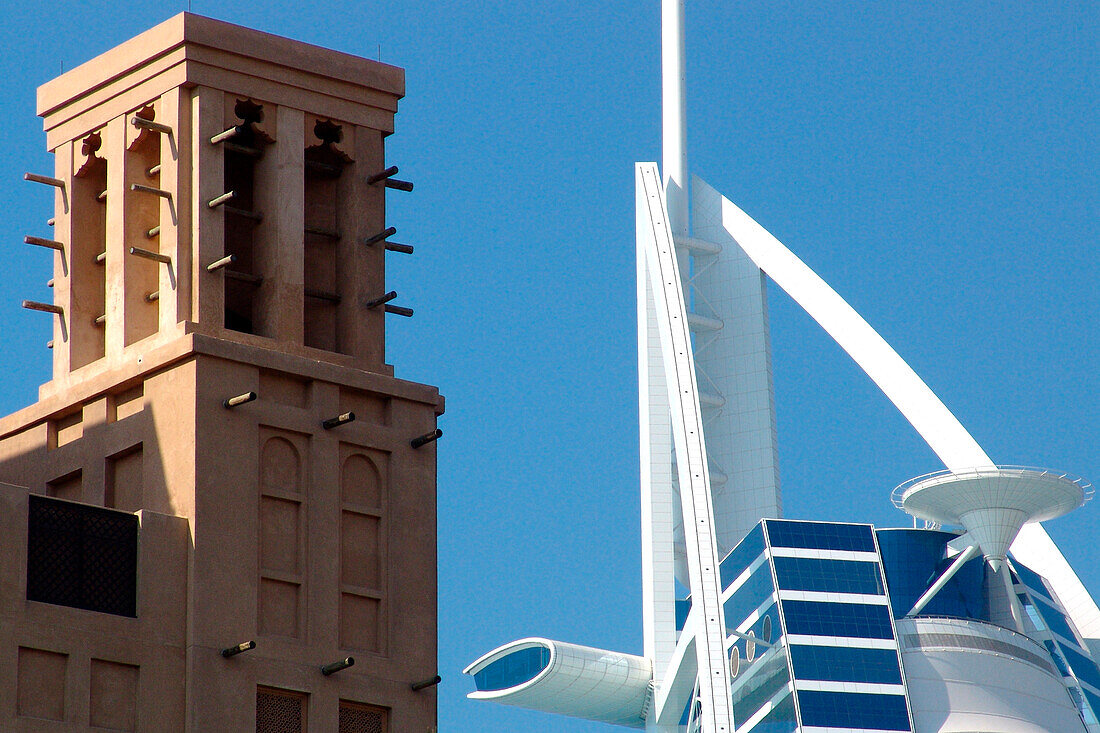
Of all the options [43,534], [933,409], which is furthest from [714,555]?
[43,534]

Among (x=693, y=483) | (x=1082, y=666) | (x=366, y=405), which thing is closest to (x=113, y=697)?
(x=366, y=405)

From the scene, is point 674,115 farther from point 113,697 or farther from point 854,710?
point 113,697

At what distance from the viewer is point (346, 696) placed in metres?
33.2

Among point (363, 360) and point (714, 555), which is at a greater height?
point (714, 555)

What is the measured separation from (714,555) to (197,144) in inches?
2200

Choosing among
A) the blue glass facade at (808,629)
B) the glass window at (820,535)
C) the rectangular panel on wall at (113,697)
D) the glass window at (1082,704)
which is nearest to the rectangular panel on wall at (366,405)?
the rectangular panel on wall at (113,697)

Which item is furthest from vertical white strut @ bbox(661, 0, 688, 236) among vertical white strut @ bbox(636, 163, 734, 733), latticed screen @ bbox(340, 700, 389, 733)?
latticed screen @ bbox(340, 700, 389, 733)

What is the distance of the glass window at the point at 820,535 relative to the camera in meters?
89.8

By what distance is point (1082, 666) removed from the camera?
97.7m

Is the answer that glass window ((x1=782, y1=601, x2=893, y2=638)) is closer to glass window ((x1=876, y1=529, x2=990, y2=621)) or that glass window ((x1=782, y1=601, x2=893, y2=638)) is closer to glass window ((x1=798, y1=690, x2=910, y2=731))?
glass window ((x1=798, y1=690, x2=910, y2=731))

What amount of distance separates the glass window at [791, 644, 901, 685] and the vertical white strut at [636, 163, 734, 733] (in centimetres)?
303

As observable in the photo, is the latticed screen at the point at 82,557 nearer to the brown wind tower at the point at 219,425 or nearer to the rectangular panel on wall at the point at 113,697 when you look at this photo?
the brown wind tower at the point at 219,425

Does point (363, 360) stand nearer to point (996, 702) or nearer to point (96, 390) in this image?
point (96, 390)

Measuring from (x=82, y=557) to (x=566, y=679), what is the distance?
6460 cm
